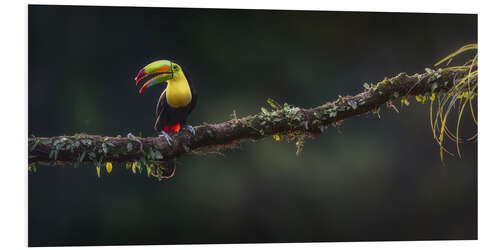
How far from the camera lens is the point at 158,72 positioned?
3322mm

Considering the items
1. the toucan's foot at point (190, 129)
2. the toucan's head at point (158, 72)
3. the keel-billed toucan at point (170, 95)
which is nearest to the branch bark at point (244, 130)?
the toucan's foot at point (190, 129)

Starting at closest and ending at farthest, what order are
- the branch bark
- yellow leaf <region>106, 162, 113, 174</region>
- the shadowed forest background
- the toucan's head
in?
the branch bark
yellow leaf <region>106, 162, 113, 174</region>
the toucan's head
the shadowed forest background

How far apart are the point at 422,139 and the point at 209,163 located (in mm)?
1607

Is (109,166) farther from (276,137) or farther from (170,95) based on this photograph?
(276,137)

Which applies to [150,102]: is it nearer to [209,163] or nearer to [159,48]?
[159,48]

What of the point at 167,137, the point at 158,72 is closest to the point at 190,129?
the point at 167,137

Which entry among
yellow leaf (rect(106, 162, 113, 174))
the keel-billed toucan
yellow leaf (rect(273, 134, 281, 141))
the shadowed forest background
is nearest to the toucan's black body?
the keel-billed toucan

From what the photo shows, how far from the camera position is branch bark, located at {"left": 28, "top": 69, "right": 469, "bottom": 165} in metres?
3.07

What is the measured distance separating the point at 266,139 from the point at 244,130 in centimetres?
26

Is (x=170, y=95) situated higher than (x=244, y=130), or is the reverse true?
(x=170, y=95)

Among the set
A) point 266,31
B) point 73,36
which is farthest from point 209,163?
point 73,36

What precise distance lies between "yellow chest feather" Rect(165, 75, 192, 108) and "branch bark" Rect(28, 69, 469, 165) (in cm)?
21

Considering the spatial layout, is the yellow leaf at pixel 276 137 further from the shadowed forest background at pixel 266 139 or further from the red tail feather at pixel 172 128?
the red tail feather at pixel 172 128

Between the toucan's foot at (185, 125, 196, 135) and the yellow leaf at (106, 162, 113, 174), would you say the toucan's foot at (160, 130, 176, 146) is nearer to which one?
the toucan's foot at (185, 125, 196, 135)
